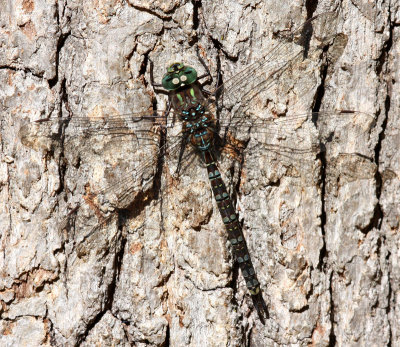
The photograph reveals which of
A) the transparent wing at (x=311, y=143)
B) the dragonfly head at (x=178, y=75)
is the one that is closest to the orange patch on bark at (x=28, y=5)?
the dragonfly head at (x=178, y=75)

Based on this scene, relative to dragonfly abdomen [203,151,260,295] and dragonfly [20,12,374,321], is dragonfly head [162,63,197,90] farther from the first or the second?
dragonfly abdomen [203,151,260,295]

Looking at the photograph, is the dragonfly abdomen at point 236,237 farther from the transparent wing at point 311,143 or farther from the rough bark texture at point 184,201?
the transparent wing at point 311,143

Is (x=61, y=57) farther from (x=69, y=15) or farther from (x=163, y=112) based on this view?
(x=163, y=112)

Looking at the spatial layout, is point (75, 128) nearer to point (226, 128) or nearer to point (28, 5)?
point (28, 5)

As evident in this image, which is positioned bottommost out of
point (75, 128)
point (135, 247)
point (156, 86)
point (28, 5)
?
point (135, 247)

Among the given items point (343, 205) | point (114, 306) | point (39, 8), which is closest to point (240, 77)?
point (343, 205)

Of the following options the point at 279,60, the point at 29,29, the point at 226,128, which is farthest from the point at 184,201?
the point at 29,29

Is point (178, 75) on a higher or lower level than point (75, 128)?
higher
